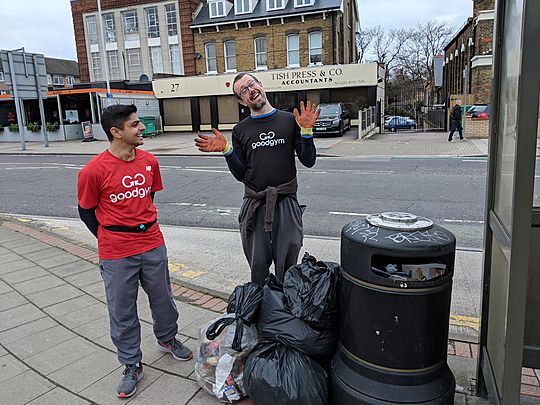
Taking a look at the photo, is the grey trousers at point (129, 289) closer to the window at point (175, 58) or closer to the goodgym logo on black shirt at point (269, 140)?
the goodgym logo on black shirt at point (269, 140)

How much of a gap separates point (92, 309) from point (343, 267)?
2.62 metres

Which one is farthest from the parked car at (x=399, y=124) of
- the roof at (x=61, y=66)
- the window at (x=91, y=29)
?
the roof at (x=61, y=66)

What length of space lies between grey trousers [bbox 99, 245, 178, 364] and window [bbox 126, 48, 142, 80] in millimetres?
33971

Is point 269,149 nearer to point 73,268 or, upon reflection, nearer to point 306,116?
point 306,116

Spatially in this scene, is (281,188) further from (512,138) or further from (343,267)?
(512,138)

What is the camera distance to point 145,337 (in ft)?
11.7

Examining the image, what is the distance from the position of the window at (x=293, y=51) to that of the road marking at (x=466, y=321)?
88.4ft

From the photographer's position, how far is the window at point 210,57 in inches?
1227

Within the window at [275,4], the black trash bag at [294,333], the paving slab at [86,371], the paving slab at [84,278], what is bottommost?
the paving slab at [86,371]

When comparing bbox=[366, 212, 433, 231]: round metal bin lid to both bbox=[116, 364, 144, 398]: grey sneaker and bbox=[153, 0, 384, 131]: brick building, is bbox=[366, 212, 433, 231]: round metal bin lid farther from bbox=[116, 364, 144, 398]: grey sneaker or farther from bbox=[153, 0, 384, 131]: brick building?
bbox=[153, 0, 384, 131]: brick building

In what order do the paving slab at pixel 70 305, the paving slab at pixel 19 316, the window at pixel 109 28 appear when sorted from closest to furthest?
1. the paving slab at pixel 19 316
2. the paving slab at pixel 70 305
3. the window at pixel 109 28

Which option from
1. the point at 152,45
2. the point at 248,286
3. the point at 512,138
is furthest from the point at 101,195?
the point at 152,45

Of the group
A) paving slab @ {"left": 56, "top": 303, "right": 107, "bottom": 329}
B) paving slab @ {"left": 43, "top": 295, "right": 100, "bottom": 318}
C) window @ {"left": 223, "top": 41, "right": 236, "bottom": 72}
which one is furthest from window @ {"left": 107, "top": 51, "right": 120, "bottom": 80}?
paving slab @ {"left": 56, "top": 303, "right": 107, "bottom": 329}

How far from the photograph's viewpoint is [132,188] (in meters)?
2.88
